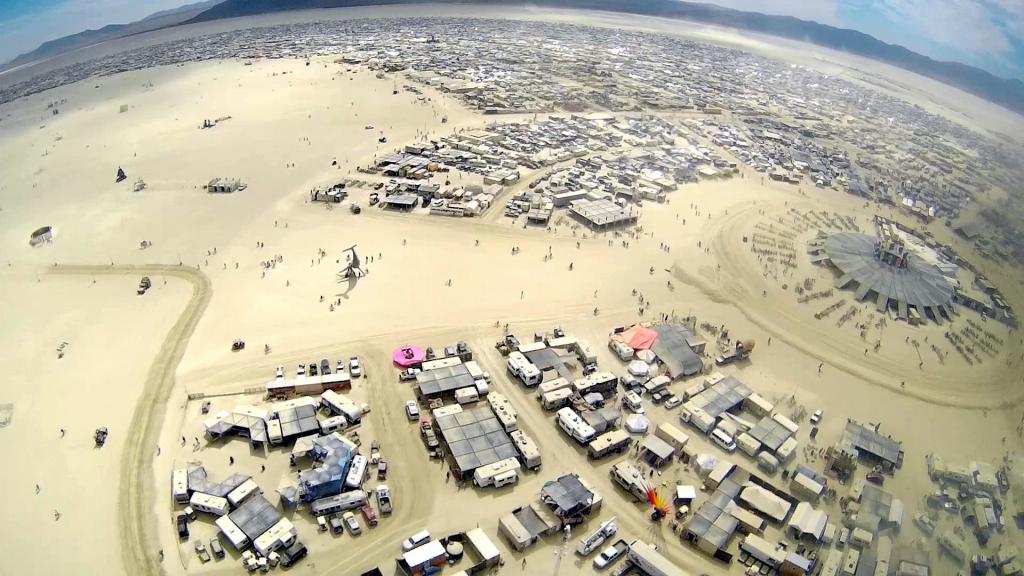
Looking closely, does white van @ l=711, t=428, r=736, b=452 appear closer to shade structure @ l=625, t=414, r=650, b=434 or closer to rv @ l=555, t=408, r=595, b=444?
shade structure @ l=625, t=414, r=650, b=434

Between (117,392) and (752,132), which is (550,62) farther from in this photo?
(117,392)

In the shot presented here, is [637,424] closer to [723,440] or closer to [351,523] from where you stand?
[723,440]

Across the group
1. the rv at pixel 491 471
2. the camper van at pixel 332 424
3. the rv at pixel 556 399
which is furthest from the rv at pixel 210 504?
the rv at pixel 556 399

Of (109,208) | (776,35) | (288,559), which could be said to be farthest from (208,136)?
(776,35)

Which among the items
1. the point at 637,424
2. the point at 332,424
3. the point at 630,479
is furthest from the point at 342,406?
the point at 637,424

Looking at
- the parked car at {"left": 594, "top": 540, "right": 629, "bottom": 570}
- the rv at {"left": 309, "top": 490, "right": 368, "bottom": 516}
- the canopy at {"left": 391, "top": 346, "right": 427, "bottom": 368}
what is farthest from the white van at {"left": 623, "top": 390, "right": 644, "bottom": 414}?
the rv at {"left": 309, "top": 490, "right": 368, "bottom": 516}
